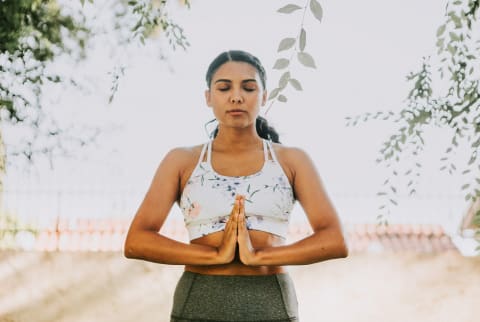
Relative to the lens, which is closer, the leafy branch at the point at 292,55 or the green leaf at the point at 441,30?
the leafy branch at the point at 292,55

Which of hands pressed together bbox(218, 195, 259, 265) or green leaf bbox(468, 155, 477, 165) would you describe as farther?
green leaf bbox(468, 155, 477, 165)

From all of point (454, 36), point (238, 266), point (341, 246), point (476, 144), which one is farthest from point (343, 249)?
point (454, 36)

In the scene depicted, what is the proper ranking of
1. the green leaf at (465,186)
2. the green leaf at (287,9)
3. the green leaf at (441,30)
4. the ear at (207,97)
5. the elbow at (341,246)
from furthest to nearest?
the green leaf at (465,186), the green leaf at (441,30), the ear at (207,97), the elbow at (341,246), the green leaf at (287,9)

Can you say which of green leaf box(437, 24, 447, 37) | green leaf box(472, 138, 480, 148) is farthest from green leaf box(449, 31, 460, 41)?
green leaf box(472, 138, 480, 148)

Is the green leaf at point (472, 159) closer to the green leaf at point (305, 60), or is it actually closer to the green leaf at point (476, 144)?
the green leaf at point (476, 144)

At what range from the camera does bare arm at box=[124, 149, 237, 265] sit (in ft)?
4.10

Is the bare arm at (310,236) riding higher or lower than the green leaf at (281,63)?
lower

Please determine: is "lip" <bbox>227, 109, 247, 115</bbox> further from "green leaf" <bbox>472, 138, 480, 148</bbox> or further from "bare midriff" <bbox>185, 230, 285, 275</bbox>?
"green leaf" <bbox>472, 138, 480, 148</bbox>

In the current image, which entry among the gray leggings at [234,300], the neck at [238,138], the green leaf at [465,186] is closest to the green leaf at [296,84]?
the neck at [238,138]

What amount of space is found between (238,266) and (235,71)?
47cm

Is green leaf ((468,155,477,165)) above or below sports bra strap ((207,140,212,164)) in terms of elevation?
below

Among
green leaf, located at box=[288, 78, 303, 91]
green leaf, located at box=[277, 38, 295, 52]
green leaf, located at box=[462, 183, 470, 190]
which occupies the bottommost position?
green leaf, located at box=[462, 183, 470, 190]

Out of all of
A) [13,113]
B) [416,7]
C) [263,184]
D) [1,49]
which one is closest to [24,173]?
[13,113]

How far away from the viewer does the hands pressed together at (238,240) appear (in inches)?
48.3
